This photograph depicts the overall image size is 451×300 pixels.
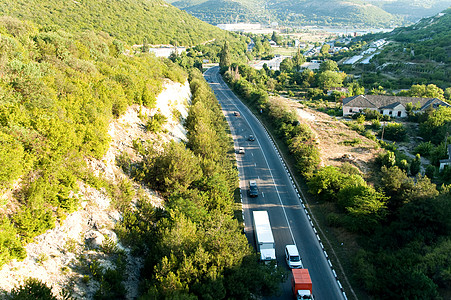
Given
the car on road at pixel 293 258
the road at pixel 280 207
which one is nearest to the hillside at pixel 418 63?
the road at pixel 280 207

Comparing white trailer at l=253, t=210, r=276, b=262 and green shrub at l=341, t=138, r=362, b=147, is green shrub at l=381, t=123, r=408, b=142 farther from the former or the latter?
white trailer at l=253, t=210, r=276, b=262

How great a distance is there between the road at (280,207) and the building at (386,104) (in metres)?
28.8

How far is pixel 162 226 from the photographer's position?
57.3 feet

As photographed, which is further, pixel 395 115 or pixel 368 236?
pixel 395 115

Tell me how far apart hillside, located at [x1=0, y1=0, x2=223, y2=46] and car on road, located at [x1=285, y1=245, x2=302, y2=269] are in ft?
196

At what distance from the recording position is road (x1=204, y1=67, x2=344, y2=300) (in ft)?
71.3

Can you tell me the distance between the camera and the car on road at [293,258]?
22.3 metres

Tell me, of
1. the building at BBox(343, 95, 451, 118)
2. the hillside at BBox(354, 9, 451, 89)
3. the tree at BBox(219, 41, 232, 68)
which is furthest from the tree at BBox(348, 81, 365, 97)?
the tree at BBox(219, 41, 232, 68)

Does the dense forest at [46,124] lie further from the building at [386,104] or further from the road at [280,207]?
the building at [386,104]

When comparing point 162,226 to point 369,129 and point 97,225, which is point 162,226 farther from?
point 369,129

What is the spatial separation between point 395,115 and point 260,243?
205 ft

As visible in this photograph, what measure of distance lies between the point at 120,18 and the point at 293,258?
94.0m

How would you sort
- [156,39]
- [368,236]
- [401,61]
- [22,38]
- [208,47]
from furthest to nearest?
[208,47]
[401,61]
[156,39]
[22,38]
[368,236]

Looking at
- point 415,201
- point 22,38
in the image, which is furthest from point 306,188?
point 22,38
